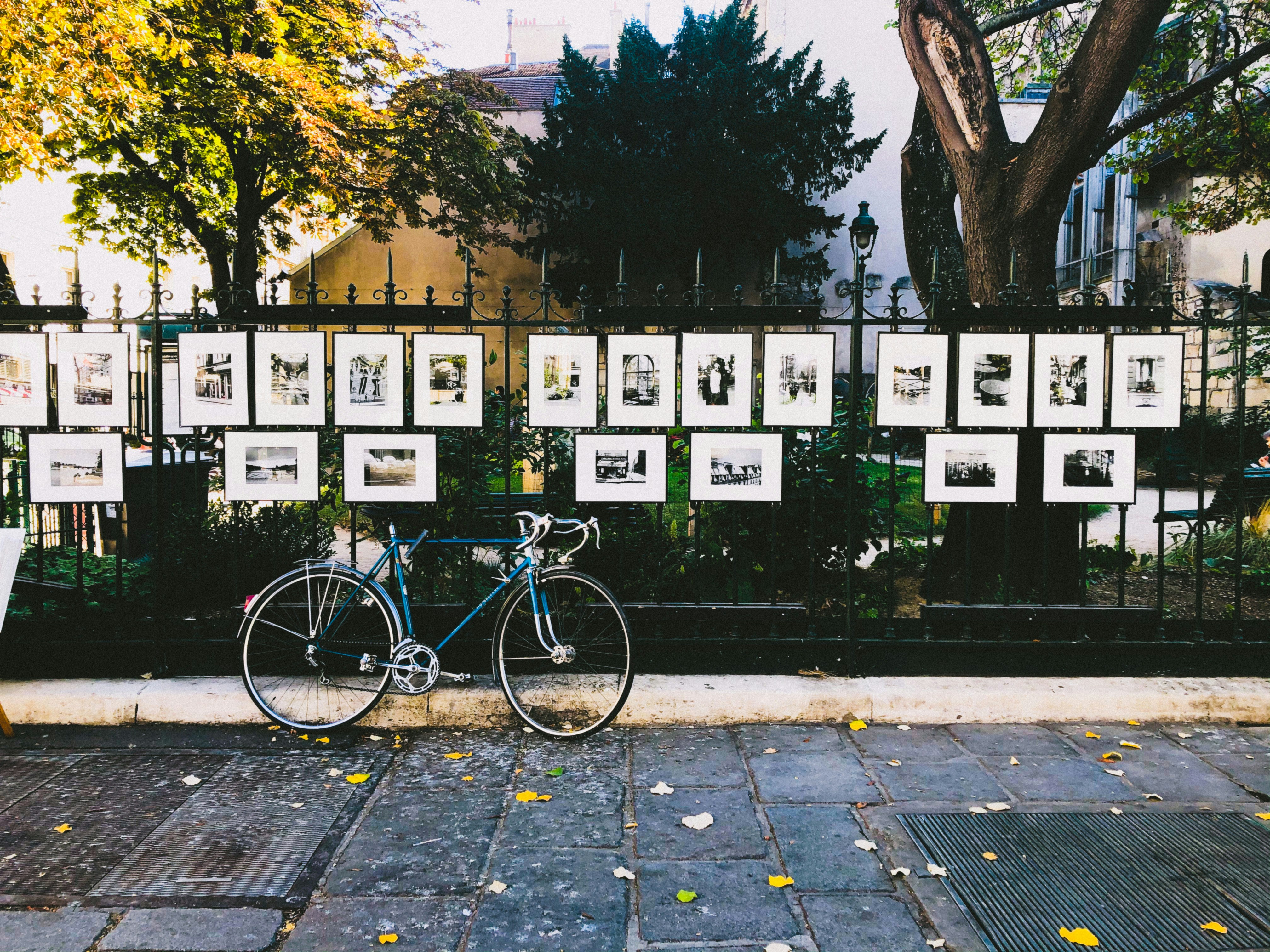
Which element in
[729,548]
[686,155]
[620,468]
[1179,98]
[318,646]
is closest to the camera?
[318,646]

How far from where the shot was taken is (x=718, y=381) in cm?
445

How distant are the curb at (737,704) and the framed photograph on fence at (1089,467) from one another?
1019mm

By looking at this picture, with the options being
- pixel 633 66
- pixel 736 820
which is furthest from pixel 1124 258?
pixel 736 820

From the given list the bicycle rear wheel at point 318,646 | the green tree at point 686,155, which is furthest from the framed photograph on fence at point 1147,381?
the green tree at point 686,155

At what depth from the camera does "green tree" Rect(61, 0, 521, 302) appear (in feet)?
34.9

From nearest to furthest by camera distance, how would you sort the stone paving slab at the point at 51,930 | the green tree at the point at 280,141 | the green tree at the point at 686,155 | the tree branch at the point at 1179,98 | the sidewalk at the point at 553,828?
the stone paving slab at the point at 51,930 < the sidewalk at the point at 553,828 < the tree branch at the point at 1179,98 < the green tree at the point at 280,141 < the green tree at the point at 686,155

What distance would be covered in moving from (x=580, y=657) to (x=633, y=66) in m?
19.5

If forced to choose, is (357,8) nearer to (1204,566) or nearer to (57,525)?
(57,525)

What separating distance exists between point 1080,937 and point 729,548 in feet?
10.1

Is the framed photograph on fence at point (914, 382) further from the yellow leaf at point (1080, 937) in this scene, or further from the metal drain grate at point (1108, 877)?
the yellow leaf at point (1080, 937)

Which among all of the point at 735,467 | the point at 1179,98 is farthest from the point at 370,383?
the point at 1179,98

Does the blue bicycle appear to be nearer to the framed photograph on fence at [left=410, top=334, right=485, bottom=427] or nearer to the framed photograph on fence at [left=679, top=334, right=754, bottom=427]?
the framed photograph on fence at [left=410, top=334, right=485, bottom=427]

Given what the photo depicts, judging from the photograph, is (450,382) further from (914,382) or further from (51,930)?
(51,930)

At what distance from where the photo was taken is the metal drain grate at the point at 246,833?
2.85 meters
